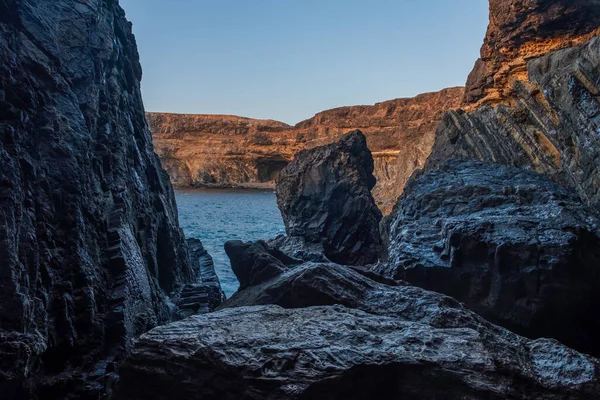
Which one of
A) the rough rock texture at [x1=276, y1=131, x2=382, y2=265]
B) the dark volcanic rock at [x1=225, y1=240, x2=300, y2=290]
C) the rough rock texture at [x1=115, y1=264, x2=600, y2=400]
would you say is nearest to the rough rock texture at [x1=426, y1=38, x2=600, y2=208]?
the rough rock texture at [x1=276, y1=131, x2=382, y2=265]

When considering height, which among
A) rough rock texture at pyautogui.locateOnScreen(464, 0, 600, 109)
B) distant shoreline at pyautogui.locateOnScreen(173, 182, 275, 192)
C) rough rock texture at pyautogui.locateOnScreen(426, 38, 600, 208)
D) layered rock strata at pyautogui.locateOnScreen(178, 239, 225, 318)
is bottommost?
layered rock strata at pyautogui.locateOnScreen(178, 239, 225, 318)

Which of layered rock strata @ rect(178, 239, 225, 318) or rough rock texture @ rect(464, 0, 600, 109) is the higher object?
rough rock texture @ rect(464, 0, 600, 109)

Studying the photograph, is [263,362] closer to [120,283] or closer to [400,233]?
[120,283]

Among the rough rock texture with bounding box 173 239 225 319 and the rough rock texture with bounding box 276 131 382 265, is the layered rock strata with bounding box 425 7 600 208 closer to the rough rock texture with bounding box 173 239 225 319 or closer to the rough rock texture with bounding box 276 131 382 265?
the rough rock texture with bounding box 276 131 382 265

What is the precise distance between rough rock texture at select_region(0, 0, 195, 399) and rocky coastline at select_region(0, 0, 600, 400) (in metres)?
0.02

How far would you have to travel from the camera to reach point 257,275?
6293mm

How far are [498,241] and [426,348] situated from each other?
3.16 metres

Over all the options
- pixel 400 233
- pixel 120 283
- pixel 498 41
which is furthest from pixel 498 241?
pixel 498 41

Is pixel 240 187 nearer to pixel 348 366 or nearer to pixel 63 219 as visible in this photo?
pixel 63 219

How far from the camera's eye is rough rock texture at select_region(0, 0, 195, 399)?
11.8 ft

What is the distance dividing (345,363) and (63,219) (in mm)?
3315

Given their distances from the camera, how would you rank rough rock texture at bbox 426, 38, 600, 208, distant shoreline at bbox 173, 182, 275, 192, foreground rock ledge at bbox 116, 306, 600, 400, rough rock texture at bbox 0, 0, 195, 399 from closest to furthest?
foreground rock ledge at bbox 116, 306, 600, 400 → rough rock texture at bbox 0, 0, 195, 399 → rough rock texture at bbox 426, 38, 600, 208 → distant shoreline at bbox 173, 182, 275, 192

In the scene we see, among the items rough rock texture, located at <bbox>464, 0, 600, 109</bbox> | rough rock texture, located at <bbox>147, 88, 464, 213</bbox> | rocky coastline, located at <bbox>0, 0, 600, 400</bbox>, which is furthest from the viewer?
rough rock texture, located at <bbox>147, 88, 464, 213</bbox>

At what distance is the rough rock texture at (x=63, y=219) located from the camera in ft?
11.8
